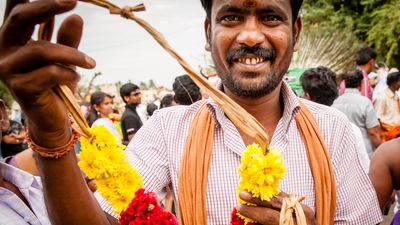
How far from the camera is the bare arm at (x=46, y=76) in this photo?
99cm

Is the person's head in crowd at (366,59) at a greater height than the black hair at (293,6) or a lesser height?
lesser

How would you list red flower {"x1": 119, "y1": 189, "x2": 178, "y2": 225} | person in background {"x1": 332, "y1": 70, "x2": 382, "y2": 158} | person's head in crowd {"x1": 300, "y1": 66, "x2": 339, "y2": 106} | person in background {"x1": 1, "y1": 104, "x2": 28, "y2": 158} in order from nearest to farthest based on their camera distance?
red flower {"x1": 119, "y1": 189, "x2": 178, "y2": 225}
person's head in crowd {"x1": 300, "y1": 66, "x2": 339, "y2": 106}
person in background {"x1": 332, "y1": 70, "x2": 382, "y2": 158}
person in background {"x1": 1, "y1": 104, "x2": 28, "y2": 158}

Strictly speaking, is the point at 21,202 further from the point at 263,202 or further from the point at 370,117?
the point at 370,117

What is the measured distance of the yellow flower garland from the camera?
1268mm

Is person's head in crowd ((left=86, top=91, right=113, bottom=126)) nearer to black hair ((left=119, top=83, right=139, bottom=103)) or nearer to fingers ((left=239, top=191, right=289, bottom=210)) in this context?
black hair ((left=119, top=83, right=139, bottom=103))

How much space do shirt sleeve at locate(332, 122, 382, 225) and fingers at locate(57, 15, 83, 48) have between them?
120cm

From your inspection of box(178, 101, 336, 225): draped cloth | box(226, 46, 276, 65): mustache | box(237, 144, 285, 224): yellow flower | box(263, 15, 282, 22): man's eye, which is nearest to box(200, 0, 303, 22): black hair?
box(263, 15, 282, 22): man's eye

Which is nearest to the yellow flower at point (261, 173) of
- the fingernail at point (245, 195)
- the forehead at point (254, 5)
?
the fingernail at point (245, 195)

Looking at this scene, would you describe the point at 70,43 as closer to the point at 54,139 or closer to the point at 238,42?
the point at 54,139

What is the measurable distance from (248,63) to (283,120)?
385 mm

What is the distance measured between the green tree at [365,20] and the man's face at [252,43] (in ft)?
62.6

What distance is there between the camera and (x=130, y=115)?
22.9ft

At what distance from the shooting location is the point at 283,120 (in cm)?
198

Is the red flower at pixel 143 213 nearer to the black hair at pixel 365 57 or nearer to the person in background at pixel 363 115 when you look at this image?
the person in background at pixel 363 115
